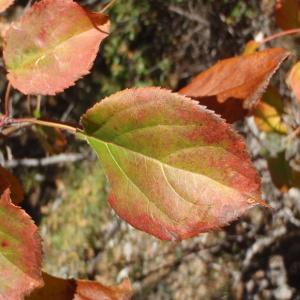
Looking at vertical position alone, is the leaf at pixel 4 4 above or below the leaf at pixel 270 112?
above

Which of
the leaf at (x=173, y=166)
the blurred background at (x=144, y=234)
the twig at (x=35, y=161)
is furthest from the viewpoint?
the blurred background at (x=144, y=234)

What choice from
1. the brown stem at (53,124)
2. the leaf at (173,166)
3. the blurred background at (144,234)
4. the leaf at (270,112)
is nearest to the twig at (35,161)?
the blurred background at (144,234)

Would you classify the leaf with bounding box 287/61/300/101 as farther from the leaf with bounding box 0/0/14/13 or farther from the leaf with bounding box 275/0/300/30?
the leaf with bounding box 0/0/14/13

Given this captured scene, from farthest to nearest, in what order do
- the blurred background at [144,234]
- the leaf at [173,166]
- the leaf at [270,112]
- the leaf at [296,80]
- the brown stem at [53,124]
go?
the blurred background at [144,234], the leaf at [270,112], the leaf at [296,80], the brown stem at [53,124], the leaf at [173,166]

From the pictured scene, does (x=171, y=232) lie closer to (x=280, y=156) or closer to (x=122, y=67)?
(x=280, y=156)

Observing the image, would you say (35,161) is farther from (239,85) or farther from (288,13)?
(239,85)

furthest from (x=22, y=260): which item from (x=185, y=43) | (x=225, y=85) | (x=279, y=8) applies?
(x=185, y=43)

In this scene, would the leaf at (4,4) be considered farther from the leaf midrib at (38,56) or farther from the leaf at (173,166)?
the leaf at (173,166)

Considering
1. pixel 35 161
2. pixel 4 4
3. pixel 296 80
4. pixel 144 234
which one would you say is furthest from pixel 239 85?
pixel 144 234
